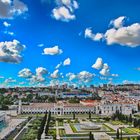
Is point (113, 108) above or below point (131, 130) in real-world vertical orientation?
above

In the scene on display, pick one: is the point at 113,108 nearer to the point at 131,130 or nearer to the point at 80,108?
the point at 80,108

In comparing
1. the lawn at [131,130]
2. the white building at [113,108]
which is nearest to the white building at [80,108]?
the white building at [113,108]

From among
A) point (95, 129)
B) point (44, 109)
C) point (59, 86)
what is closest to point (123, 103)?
point (44, 109)

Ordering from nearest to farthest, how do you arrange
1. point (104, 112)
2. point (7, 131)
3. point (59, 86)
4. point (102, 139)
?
point (102, 139) < point (7, 131) < point (104, 112) < point (59, 86)

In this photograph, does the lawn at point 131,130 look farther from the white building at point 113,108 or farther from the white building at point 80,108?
the white building at point 113,108

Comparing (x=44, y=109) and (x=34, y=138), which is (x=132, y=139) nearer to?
(x=34, y=138)

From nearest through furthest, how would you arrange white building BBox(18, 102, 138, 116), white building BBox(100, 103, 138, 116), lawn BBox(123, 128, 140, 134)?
lawn BBox(123, 128, 140, 134) → white building BBox(100, 103, 138, 116) → white building BBox(18, 102, 138, 116)

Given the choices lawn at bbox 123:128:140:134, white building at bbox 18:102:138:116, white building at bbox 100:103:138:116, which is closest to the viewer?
lawn at bbox 123:128:140:134

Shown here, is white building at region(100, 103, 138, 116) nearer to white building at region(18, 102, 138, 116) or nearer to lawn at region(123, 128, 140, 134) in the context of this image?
white building at region(18, 102, 138, 116)

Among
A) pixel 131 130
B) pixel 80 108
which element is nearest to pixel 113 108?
pixel 80 108

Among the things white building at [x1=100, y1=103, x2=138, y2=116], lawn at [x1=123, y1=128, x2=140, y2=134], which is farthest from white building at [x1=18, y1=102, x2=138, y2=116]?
lawn at [x1=123, y1=128, x2=140, y2=134]

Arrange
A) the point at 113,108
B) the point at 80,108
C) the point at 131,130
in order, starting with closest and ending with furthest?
the point at 131,130, the point at 113,108, the point at 80,108
